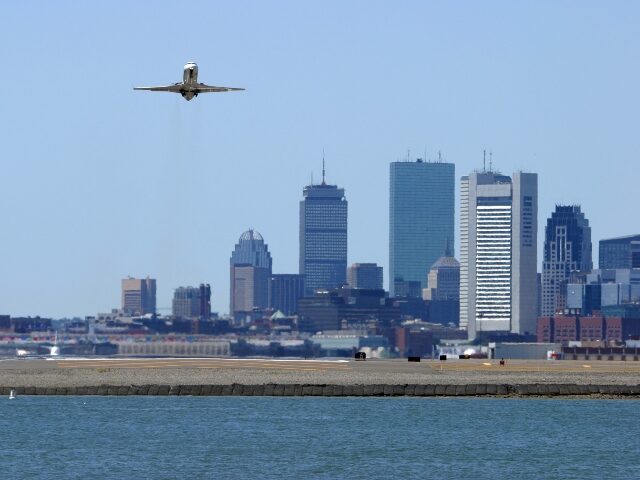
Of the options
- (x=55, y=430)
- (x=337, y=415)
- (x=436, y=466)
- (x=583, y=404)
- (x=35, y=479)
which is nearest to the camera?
(x=35, y=479)

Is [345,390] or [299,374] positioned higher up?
[299,374]

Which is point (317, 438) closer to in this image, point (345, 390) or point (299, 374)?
point (345, 390)

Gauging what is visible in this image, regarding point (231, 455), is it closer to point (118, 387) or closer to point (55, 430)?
point (55, 430)

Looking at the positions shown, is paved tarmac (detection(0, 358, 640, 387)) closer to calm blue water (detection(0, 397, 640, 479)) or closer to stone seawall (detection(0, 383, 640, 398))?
stone seawall (detection(0, 383, 640, 398))

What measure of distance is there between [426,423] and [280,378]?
30.9 meters

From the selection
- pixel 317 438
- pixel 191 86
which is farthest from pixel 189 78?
pixel 317 438

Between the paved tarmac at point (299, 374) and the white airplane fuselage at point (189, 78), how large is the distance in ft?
73.7

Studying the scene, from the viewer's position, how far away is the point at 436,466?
297ft

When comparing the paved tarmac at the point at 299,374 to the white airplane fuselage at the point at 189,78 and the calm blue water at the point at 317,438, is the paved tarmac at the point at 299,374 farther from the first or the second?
the white airplane fuselage at the point at 189,78

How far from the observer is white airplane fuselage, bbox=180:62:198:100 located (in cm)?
12631

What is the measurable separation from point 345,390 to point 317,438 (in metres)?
27.6

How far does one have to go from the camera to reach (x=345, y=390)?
129 metres

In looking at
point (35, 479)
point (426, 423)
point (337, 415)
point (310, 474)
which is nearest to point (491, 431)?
point (426, 423)

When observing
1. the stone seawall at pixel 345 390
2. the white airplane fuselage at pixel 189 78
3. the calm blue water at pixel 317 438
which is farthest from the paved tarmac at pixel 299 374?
the white airplane fuselage at pixel 189 78
